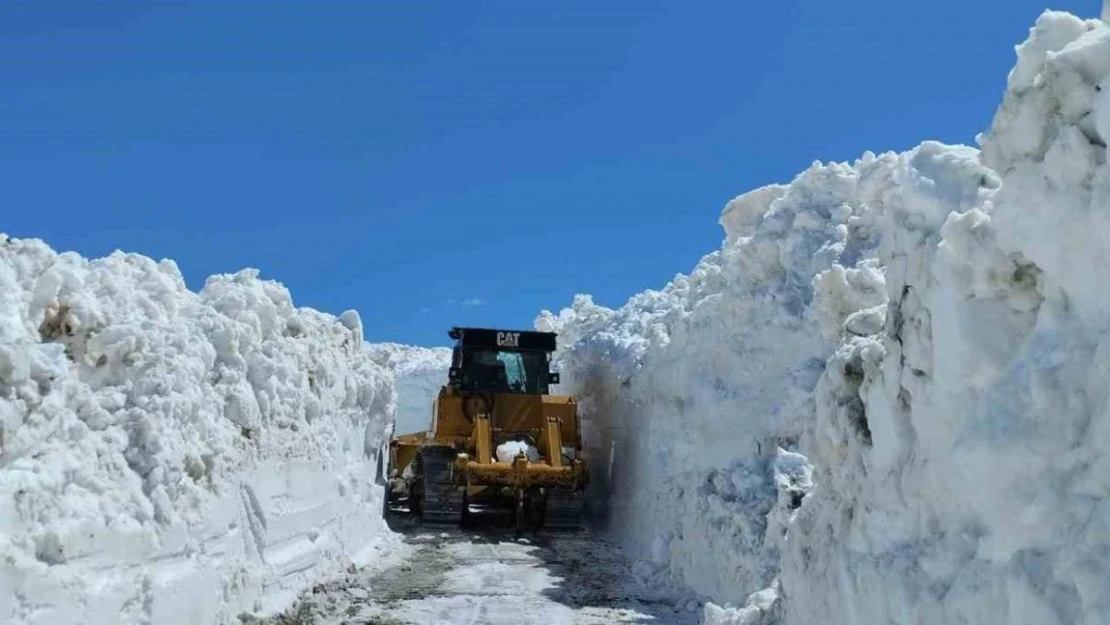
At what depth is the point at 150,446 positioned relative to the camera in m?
5.64

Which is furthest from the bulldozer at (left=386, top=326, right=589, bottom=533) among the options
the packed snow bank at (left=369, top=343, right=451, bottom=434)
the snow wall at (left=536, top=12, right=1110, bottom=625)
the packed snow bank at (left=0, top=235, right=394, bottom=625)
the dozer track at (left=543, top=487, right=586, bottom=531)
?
the packed snow bank at (left=369, top=343, right=451, bottom=434)

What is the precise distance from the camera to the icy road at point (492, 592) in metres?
7.99

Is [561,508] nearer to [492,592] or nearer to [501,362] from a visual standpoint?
[501,362]

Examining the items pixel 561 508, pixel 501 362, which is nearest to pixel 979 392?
pixel 561 508

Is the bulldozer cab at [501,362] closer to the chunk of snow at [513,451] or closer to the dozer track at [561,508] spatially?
the chunk of snow at [513,451]

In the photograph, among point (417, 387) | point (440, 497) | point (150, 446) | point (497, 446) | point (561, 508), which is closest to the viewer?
point (150, 446)

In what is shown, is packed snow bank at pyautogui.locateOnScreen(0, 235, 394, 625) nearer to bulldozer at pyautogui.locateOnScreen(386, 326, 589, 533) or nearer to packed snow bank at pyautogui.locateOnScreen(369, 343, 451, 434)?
bulldozer at pyautogui.locateOnScreen(386, 326, 589, 533)

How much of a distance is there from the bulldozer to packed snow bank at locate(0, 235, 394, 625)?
4.18 meters

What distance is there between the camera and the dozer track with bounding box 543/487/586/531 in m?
13.5

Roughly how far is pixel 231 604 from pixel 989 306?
210 inches

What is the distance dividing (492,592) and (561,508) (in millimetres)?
4491

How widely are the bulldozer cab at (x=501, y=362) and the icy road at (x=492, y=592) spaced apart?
3400 millimetres

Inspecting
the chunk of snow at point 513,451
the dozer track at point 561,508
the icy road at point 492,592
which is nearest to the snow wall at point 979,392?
the icy road at point 492,592

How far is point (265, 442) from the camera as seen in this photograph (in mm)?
7707
